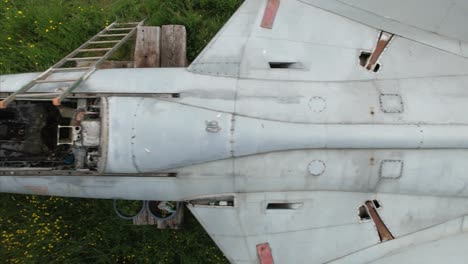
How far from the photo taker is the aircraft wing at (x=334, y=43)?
5457mm

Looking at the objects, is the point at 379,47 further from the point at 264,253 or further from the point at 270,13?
the point at 264,253

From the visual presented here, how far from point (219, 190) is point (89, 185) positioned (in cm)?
184

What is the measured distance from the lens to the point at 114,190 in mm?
5469

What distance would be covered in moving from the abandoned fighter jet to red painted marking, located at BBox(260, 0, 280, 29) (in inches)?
0.8

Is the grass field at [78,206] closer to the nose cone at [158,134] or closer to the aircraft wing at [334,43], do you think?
the aircraft wing at [334,43]

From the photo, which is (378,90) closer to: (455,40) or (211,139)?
(455,40)

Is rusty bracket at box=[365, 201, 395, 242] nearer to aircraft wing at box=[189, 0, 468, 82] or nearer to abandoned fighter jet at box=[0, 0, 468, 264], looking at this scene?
abandoned fighter jet at box=[0, 0, 468, 264]

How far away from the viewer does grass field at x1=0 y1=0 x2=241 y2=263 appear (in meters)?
7.03

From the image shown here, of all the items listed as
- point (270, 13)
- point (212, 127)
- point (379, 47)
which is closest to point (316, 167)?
point (212, 127)

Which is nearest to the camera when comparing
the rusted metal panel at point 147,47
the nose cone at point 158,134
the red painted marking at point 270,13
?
the nose cone at point 158,134

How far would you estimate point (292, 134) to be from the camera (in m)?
5.12

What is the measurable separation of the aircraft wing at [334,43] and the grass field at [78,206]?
1.97 m

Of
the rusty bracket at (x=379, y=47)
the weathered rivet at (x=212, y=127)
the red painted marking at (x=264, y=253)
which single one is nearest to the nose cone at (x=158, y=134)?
the weathered rivet at (x=212, y=127)

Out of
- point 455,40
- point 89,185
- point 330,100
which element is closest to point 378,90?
point 330,100
